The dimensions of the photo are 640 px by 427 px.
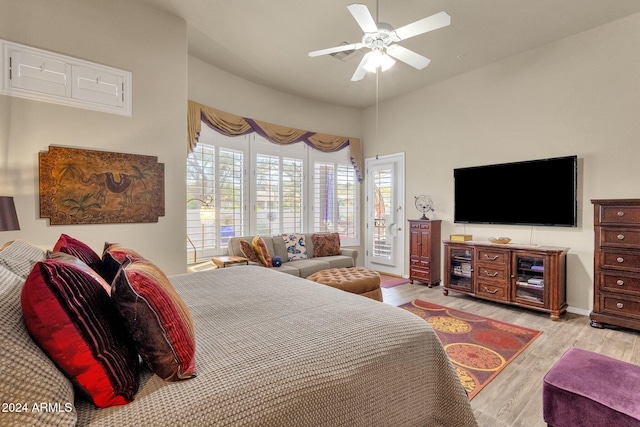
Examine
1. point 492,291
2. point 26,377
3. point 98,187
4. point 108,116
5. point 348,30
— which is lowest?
point 492,291

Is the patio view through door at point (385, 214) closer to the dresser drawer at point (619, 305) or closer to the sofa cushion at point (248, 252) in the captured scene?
the sofa cushion at point (248, 252)

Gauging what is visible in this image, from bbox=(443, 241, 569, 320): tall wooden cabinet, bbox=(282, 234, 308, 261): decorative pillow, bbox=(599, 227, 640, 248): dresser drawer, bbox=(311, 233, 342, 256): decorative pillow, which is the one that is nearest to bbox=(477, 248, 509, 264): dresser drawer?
bbox=(443, 241, 569, 320): tall wooden cabinet

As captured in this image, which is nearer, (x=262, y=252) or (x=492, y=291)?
(x=492, y=291)

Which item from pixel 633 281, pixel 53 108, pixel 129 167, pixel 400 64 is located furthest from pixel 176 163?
pixel 633 281

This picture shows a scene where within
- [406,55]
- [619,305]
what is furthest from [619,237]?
[406,55]

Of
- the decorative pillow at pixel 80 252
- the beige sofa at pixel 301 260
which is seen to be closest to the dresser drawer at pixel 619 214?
the beige sofa at pixel 301 260

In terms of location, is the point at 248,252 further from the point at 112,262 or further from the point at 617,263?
the point at 617,263

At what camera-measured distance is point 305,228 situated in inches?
212

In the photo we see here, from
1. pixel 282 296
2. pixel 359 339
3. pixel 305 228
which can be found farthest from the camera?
pixel 305 228

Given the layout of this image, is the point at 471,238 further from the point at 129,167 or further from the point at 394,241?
the point at 129,167

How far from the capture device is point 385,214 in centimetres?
560

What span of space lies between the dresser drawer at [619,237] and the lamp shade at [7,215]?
4816 millimetres

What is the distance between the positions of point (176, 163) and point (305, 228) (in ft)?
8.58

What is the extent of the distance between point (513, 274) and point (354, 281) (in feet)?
6.50
